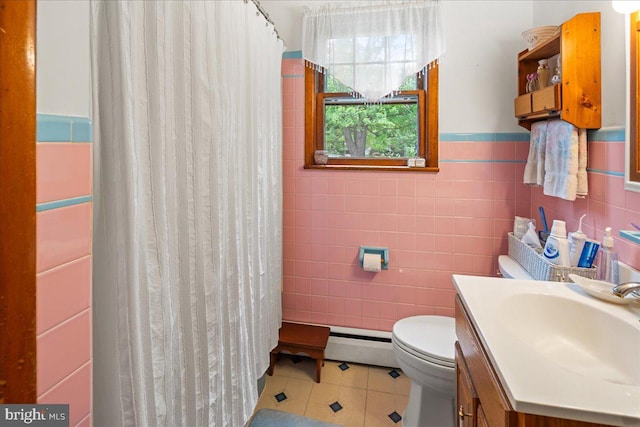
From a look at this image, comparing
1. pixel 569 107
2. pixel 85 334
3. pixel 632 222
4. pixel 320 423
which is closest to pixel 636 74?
pixel 569 107

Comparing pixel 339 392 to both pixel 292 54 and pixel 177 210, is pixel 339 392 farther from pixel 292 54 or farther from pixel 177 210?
pixel 292 54

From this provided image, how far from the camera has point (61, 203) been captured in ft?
2.42

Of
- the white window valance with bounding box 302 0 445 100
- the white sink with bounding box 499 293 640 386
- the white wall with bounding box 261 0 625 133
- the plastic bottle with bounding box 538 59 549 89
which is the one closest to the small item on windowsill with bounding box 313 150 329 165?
the white window valance with bounding box 302 0 445 100

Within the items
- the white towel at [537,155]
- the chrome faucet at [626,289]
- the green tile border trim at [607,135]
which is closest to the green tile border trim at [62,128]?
the chrome faucet at [626,289]

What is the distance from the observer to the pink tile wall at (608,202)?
120cm

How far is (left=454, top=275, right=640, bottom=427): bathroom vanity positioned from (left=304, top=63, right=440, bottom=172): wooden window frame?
1.10 metres

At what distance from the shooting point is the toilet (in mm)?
1533

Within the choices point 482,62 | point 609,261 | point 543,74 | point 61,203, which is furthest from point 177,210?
point 482,62

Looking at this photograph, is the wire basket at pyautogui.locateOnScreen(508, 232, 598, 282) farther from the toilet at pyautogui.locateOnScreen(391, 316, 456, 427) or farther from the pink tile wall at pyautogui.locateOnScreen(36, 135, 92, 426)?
the pink tile wall at pyautogui.locateOnScreen(36, 135, 92, 426)

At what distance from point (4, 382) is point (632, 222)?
5.29 feet

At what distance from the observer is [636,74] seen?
3.75 ft

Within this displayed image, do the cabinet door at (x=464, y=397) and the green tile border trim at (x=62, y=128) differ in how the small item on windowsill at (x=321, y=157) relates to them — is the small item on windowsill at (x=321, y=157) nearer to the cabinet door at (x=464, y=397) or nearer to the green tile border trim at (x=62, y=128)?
the cabinet door at (x=464, y=397)

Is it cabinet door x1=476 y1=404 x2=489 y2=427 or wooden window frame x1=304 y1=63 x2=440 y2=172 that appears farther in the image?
wooden window frame x1=304 y1=63 x2=440 y2=172

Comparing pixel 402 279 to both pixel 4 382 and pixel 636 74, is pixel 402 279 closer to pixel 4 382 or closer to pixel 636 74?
pixel 636 74
